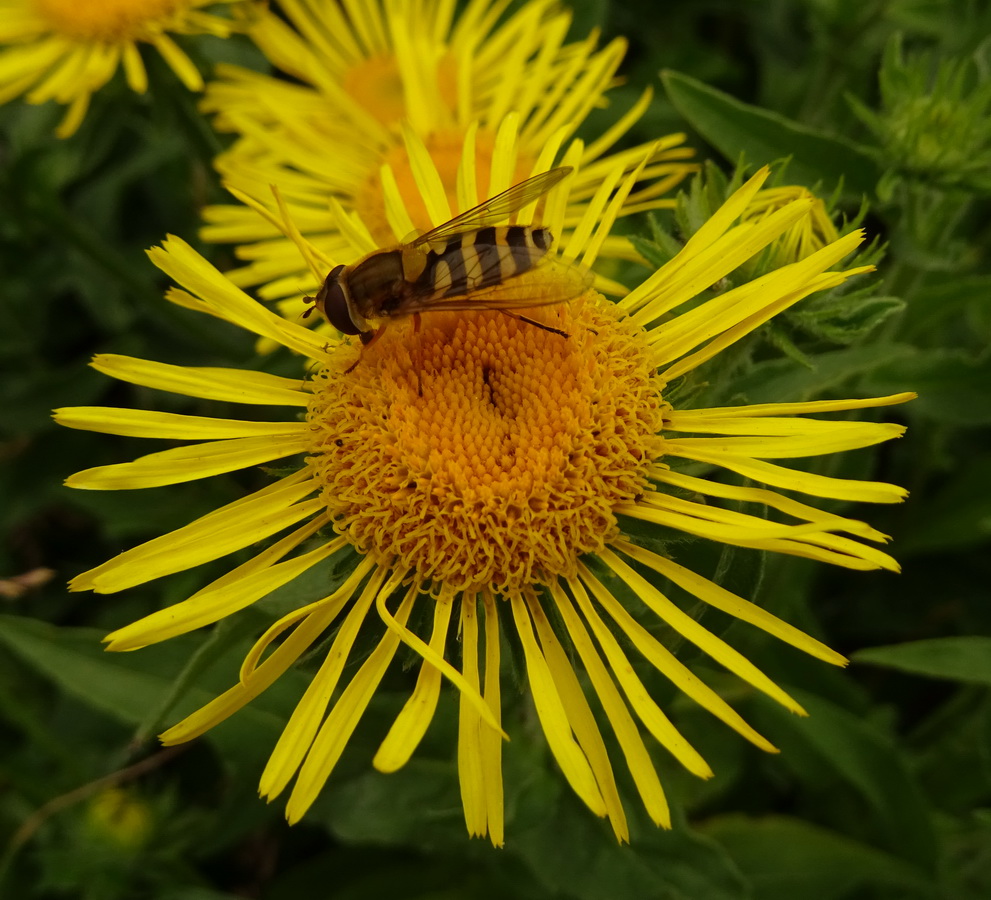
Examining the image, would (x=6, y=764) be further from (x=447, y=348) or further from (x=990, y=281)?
(x=990, y=281)

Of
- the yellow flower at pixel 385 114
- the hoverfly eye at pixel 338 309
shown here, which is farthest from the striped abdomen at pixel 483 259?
the yellow flower at pixel 385 114

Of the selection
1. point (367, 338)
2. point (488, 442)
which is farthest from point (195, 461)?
point (488, 442)

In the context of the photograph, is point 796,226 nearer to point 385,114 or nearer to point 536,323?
point 536,323

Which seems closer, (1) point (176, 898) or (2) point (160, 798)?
(1) point (176, 898)

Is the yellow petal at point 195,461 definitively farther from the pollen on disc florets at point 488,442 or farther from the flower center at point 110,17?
the flower center at point 110,17

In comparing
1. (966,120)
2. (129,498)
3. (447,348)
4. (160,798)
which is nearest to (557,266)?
(447,348)

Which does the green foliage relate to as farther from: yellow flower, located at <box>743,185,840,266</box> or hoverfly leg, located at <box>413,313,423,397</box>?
hoverfly leg, located at <box>413,313,423,397</box>
